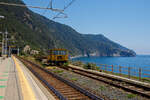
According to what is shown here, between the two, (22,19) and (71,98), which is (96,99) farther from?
(22,19)

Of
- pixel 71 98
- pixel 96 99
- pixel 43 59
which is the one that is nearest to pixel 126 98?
pixel 96 99

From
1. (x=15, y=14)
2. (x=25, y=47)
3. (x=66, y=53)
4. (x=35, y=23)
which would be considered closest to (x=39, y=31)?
(x=35, y=23)

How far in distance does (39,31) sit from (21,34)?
56.8 m

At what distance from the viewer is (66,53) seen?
2684cm

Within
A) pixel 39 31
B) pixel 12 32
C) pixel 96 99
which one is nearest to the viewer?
pixel 96 99

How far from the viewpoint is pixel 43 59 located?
40250 mm

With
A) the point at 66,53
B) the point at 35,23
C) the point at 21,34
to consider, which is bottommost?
the point at 66,53

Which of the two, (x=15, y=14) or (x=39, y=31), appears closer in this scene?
(x=15, y=14)

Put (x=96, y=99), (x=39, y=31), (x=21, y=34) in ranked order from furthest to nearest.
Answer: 1. (x=39, y=31)
2. (x=21, y=34)
3. (x=96, y=99)

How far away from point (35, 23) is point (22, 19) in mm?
20287

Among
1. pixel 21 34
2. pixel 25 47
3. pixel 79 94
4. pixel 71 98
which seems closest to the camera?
pixel 71 98

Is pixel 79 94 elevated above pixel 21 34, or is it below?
below

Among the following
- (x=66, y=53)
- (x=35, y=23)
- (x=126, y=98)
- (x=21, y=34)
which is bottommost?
(x=126, y=98)

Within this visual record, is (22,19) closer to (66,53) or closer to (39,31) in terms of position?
(39,31)
